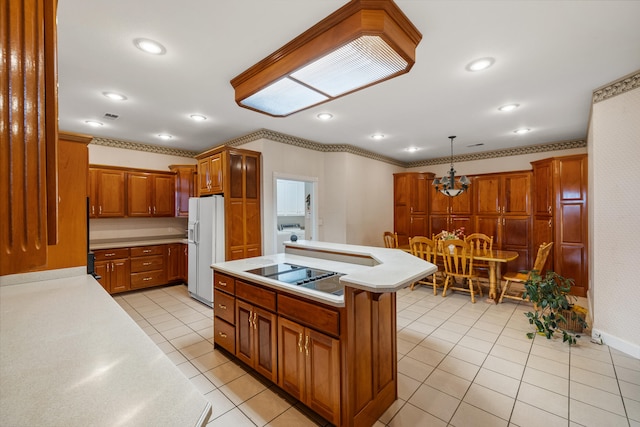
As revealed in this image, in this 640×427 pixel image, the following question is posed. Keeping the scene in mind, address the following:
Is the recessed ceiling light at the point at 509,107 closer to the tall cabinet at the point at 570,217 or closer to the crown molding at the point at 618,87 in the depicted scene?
the crown molding at the point at 618,87

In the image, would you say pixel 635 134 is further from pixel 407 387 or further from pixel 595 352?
pixel 407 387

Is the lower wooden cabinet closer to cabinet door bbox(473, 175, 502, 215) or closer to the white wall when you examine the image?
the white wall

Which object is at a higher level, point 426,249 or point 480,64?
point 480,64

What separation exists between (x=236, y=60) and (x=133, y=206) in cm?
388

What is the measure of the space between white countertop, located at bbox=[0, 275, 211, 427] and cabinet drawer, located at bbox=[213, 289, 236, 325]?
1.13 meters

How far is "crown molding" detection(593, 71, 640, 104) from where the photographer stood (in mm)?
2570

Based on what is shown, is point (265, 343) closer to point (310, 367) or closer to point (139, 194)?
point (310, 367)

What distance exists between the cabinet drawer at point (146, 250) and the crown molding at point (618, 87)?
6.46 m

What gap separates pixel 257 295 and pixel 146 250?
3661 mm

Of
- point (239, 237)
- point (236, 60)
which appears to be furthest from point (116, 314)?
point (239, 237)

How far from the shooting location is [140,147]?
201 inches

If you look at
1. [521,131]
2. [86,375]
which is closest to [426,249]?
[521,131]

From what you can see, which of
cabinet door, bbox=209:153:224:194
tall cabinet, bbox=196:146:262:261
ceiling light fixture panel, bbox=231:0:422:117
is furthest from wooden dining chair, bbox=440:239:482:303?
cabinet door, bbox=209:153:224:194

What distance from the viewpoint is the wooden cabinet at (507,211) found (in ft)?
17.2
